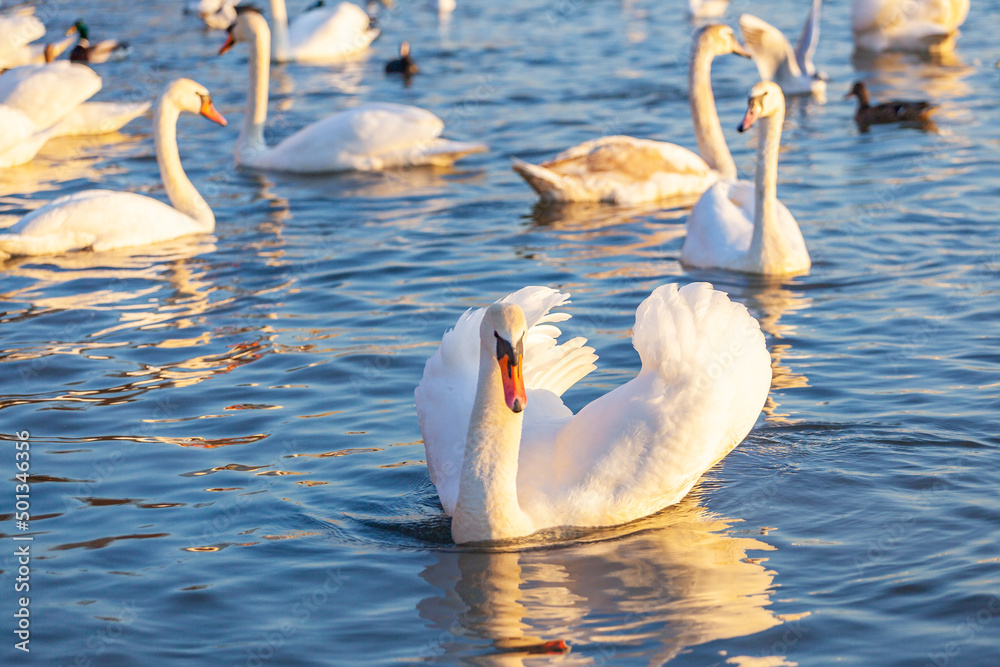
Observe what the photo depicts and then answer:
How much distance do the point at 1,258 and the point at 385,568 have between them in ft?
21.0

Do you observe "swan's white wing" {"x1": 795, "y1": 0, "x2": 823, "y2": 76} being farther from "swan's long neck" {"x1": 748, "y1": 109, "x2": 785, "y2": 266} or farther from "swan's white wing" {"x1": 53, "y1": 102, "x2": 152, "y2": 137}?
"swan's white wing" {"x1": 53, "y1": 102, "x2": 152, "y2": 137}

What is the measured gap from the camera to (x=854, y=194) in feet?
37.7

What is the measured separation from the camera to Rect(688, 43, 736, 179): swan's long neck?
12.4m

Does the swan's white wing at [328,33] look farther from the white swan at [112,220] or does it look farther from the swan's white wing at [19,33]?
the white swan at [112,220]

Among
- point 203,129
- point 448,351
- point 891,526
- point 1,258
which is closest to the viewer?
point 891,526

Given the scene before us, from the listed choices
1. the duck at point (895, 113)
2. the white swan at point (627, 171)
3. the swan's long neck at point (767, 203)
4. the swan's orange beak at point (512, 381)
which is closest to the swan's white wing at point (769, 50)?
the duck at point (895, 113)

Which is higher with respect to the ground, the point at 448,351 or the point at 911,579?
the point at 448,351

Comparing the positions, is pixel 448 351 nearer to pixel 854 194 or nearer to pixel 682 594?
pixel 682 594

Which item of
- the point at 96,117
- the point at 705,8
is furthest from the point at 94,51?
the point at 705,8

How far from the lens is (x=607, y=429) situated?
546cm

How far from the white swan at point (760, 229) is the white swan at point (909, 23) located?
1004 centimetres

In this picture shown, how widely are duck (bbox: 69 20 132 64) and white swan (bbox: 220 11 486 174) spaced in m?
6.92

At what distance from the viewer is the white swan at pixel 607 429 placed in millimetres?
5211

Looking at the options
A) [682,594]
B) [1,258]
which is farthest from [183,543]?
[1,258]
